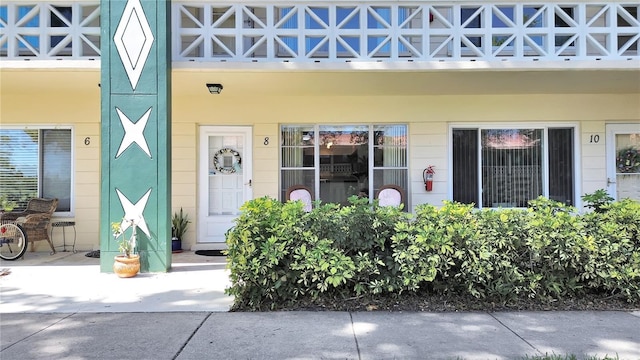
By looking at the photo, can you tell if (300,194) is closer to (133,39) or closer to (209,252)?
(209,252)

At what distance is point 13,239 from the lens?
7207 millimetres

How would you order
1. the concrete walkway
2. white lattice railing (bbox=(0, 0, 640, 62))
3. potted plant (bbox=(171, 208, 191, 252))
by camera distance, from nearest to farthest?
the concrete walkway < white lattice railing (bbox=(0, 0, 640, 62)) < potted plant (bbox=(171, 208, 191, 252))

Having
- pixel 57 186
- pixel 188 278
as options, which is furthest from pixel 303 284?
pixel 57 186

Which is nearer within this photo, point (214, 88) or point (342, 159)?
point (214, 88)

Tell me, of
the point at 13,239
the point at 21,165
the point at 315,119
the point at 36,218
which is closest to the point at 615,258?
the point at 315,119

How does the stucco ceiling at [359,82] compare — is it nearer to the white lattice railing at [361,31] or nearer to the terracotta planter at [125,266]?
the white lattice railing at [361,31]

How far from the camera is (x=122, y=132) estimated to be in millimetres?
6125

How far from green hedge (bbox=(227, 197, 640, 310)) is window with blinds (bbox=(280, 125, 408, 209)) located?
11.1 ft

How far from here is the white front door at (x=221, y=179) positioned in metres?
8.27

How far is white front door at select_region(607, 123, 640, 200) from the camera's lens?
8.14 metres

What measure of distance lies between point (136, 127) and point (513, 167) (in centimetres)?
696

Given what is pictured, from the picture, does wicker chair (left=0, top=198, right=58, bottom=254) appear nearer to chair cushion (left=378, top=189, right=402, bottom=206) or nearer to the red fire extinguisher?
chair cushion (left=378, top=189, right=402, bottom=206)

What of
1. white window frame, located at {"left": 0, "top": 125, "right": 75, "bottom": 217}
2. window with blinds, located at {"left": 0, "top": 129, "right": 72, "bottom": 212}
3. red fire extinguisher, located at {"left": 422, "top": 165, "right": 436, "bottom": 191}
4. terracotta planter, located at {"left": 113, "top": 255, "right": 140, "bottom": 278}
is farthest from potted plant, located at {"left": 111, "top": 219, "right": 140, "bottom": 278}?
red fire extinguisher, located at {"left": 422, "top": 165, "right": 436, "bottom": 191}

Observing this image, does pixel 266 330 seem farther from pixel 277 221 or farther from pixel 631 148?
pixel 631 148
